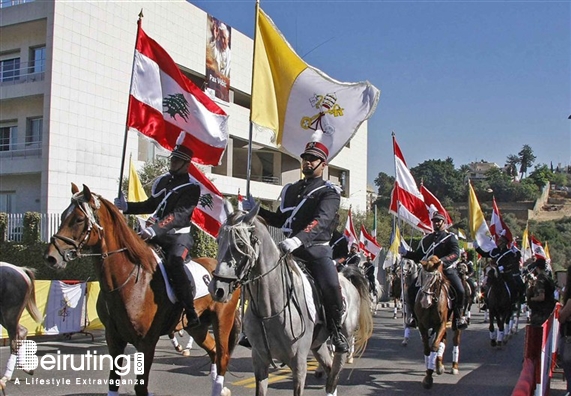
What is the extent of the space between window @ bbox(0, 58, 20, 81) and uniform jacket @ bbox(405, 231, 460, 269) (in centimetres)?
2934

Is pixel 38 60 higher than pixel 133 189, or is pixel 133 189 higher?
pixel 38 60

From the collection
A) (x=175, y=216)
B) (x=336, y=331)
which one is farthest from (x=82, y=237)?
(x=336, y=331)

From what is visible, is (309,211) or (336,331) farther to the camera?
(336,331)

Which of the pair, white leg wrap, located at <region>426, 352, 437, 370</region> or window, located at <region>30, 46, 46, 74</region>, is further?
window, located at <region>30, 46, 46, 74</region>

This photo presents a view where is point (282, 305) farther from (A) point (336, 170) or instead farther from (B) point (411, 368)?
(A) point (336, 170)

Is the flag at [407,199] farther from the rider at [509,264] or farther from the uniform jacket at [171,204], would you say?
the uniform jacket at [171,204]

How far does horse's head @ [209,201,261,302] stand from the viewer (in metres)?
5.31

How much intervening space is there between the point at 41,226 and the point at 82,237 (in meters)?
20.7

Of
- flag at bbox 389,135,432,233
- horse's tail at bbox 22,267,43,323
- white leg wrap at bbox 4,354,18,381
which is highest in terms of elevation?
flag at bbox 389,135,432,233

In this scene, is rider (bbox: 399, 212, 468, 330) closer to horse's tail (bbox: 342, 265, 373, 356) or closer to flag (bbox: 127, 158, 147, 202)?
horse's tail (bbox: 342, 265, 373, 356)

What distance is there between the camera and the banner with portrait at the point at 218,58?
43625 millimetres

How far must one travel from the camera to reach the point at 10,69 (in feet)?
115

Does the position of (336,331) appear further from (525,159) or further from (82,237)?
(525,159)

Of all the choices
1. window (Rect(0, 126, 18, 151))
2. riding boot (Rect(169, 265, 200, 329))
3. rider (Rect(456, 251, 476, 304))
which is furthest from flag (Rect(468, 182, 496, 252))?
window (Rect(0, 126, 18, 151))
